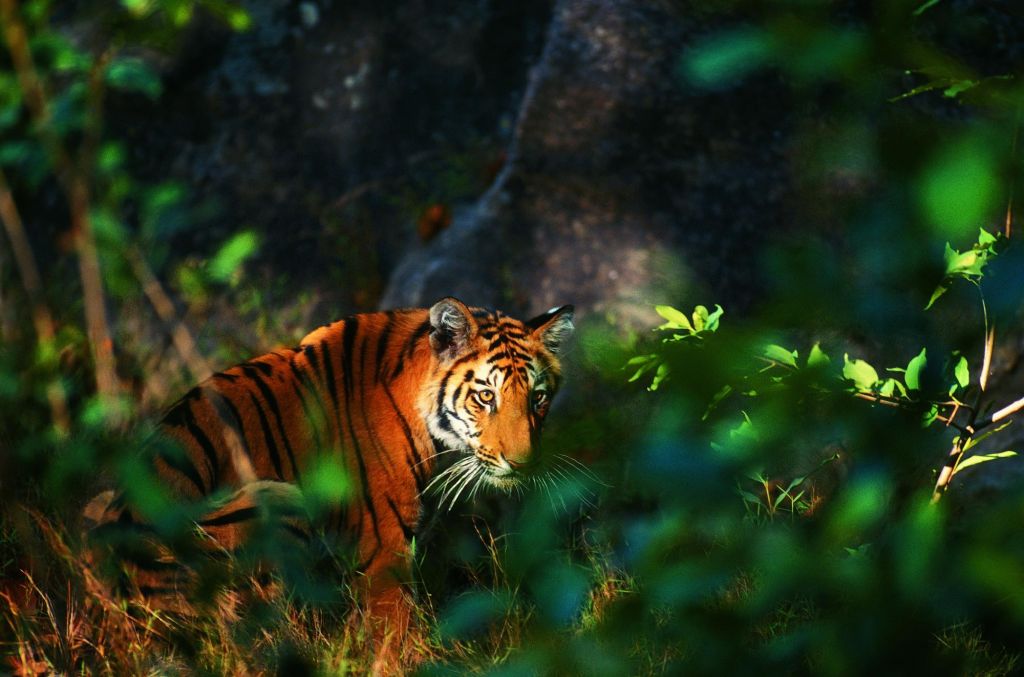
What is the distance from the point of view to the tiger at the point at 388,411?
3.21 meters

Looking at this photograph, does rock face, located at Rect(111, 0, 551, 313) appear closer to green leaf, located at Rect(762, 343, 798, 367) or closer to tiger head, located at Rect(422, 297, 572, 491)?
tiger head, located at Rect(422, 297, 572, 491)

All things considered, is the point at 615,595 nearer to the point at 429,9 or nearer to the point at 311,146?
the point at 311,146

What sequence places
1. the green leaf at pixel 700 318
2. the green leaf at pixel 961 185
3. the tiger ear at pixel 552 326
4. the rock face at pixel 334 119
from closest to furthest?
the green leaf at pixel 961 185 < the green leaf at pixel 700 318 < the tiger ear at pixel 552 326 < the rock face at pixel 334 119

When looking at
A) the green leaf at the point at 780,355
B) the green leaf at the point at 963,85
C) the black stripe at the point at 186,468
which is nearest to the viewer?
the green leaf at the point at 963,85

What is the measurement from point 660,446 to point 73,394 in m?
4.26

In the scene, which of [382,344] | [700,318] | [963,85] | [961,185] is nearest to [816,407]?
[963,85]

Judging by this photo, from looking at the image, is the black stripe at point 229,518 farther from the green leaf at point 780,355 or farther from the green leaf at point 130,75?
the green leaf at point 780,355

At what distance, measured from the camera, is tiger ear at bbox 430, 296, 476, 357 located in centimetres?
332

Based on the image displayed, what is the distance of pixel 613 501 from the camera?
3791mm

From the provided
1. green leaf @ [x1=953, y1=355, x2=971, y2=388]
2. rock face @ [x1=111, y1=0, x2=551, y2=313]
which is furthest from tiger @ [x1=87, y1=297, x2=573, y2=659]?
rock face @ [x1=111, y1=0, x2=551, y2=313]

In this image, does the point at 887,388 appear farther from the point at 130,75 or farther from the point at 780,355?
the point at 130,75

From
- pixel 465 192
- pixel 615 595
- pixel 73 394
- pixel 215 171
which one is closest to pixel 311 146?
pixel 215 171

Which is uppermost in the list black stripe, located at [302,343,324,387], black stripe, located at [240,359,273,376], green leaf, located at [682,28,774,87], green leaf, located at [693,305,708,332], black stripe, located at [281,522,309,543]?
green leaf, located at [682,28,774,87]

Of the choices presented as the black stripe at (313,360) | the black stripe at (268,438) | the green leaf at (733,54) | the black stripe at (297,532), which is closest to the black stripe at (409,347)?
the black stripe at (313,360)
